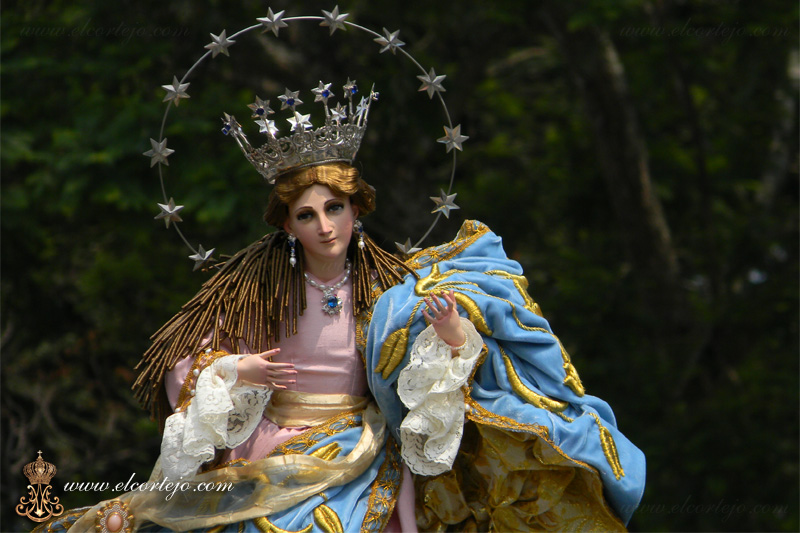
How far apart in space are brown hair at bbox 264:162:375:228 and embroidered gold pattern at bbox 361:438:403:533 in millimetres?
840

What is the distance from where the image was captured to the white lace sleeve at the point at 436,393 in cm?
345

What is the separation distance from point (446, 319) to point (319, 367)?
1.73ft

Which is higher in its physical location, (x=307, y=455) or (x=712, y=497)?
(x=307, y=455)

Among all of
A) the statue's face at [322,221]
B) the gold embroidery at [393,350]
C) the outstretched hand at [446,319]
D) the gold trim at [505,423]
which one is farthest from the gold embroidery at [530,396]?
the statue's face at [322,221]

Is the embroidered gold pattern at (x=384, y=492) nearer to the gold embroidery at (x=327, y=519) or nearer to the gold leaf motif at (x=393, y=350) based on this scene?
the gold embroidery at (x=327, y=519)

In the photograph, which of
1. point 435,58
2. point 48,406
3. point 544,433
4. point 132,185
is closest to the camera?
point 544,433

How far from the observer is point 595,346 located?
352 inches

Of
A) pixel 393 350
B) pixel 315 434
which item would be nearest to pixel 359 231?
pixel 393 350

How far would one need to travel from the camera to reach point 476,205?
9.16m

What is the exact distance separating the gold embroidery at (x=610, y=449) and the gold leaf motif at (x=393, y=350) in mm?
640

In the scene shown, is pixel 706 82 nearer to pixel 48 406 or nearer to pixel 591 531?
pixel 48 406

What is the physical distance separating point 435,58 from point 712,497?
389cm

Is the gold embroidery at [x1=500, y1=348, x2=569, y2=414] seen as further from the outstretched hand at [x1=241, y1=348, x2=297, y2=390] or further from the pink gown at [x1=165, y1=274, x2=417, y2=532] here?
the outstretched hand at [x1=241, y1=348, x2=297, y2=390]

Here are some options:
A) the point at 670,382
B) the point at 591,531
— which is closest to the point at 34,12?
the point at 670,382
